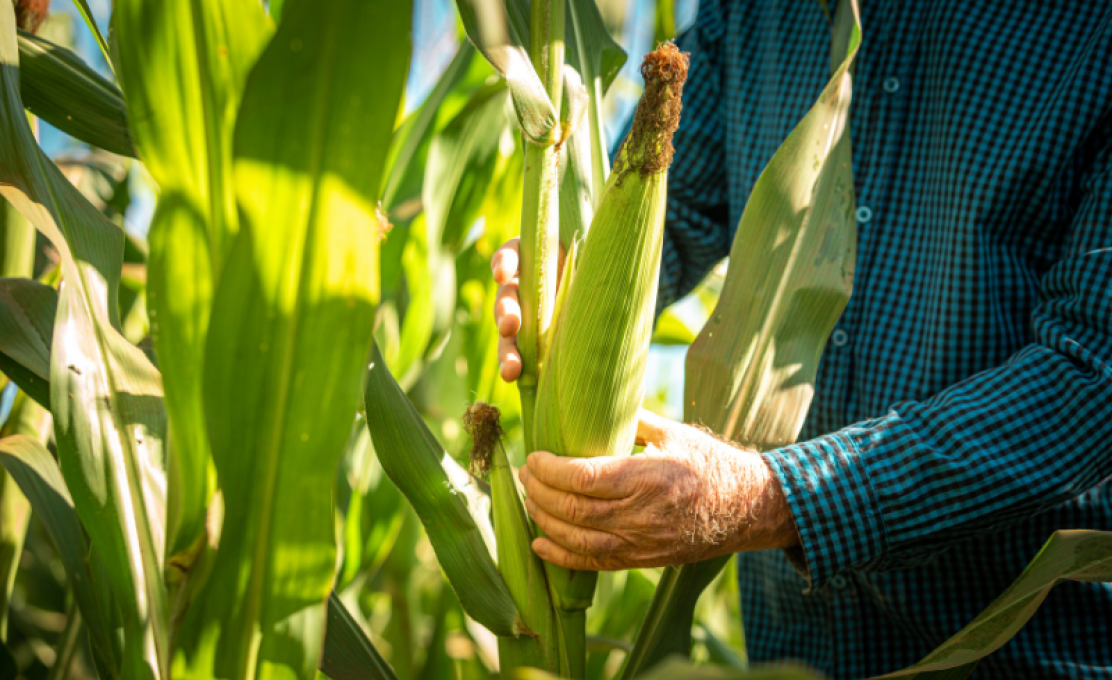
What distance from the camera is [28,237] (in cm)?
70

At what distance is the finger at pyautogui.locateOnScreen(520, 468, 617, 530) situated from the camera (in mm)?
485

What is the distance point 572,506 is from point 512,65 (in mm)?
311

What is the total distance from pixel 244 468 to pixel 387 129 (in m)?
0.17

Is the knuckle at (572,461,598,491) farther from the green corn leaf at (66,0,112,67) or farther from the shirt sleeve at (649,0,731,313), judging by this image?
the shirt sleeve at (649,0,731,313)

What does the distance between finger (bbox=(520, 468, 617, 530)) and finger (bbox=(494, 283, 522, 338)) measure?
0.12 meters

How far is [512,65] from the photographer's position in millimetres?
446

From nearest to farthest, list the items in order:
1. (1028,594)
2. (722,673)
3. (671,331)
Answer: (722,673)
(1028,594)
(671,331)

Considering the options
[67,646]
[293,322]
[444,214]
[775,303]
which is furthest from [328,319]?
[67,646]

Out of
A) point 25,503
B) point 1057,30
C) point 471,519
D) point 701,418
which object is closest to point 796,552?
point 701,418

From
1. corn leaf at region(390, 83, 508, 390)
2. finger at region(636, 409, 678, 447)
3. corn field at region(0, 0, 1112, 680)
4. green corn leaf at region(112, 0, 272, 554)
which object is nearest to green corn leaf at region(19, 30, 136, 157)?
corn field at region(0, 0, 1112, 680)

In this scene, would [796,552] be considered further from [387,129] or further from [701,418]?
[387,129]

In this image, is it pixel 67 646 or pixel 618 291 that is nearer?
pixel 618 291

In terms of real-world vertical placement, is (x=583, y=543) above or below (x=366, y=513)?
above

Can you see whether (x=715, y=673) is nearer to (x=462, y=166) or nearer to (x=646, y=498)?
(x=646, y=498)
